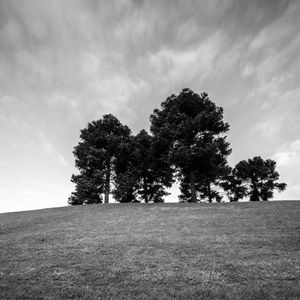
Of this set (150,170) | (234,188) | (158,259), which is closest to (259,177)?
(234,188)

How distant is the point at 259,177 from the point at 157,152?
26239mm

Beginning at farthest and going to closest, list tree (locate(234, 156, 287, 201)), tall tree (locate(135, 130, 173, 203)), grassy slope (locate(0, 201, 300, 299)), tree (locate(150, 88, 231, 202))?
tree (locate(234, 156, 287, 201)) → tall tree (locate(135, 130, 173, 203)) → tree (locate(150, 88, 231, 202)) → grassy slope (locate(0, 201, 300, 299))

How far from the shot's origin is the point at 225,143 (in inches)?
1059

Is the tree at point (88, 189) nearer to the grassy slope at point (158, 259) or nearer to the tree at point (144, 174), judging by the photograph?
the tree at point (144, 174)

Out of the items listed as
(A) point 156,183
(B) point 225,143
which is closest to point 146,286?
(B) point 225,143

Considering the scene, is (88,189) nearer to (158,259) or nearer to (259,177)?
(158,259)

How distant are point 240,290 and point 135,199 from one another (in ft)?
105

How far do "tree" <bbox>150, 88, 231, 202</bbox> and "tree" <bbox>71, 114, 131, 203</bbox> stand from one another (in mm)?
6466

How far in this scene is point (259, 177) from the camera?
43.4m

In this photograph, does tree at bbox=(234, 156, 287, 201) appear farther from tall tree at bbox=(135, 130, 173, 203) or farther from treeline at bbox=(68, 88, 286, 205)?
tall tree at bbox=(135, 130, 173, 203)

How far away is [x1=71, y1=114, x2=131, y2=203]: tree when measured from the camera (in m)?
30.2

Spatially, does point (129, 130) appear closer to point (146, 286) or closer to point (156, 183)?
point (156, 183)

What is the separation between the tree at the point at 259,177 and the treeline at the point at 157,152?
9.00 meters

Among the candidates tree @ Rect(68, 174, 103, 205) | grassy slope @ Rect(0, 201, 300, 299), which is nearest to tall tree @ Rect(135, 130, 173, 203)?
tree @ Rect(68, 174, 103, 205)
